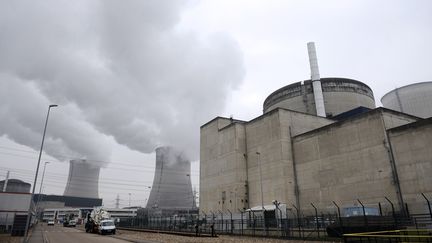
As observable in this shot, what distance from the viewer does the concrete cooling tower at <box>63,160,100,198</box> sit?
8669 centimetres

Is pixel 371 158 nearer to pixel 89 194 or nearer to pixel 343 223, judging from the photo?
pixel 343 223

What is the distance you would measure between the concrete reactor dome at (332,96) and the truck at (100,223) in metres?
40.8

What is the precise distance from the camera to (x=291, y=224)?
3125cm

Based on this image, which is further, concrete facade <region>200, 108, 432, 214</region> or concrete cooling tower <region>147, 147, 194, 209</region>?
concrete cooling tower <region>147, 147, 194, 209</region>

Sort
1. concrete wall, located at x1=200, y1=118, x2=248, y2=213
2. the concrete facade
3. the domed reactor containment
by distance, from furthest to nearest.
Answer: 1. the domed reactor containment
2. concrete wall, located at x1=200, y1=118, x2=248, y2=213
3. the concrete facade

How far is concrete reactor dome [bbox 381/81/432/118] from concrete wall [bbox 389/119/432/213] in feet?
103

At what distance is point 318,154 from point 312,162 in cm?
160

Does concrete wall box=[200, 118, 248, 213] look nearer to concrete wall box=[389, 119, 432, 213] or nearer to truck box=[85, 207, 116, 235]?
truck box=[85, 207, 116, 235]

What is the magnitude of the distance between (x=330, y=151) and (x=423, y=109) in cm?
3083

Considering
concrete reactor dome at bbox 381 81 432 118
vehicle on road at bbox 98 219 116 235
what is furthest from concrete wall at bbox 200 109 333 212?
vehicle on road at bbox 98 219 116 235

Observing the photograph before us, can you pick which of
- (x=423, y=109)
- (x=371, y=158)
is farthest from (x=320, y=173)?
(x=423, y=109)

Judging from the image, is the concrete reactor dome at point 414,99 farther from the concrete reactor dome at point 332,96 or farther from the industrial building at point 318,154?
the industrial building at point 318,154

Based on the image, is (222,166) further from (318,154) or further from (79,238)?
(79,238)

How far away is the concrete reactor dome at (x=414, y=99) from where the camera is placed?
61.6m
